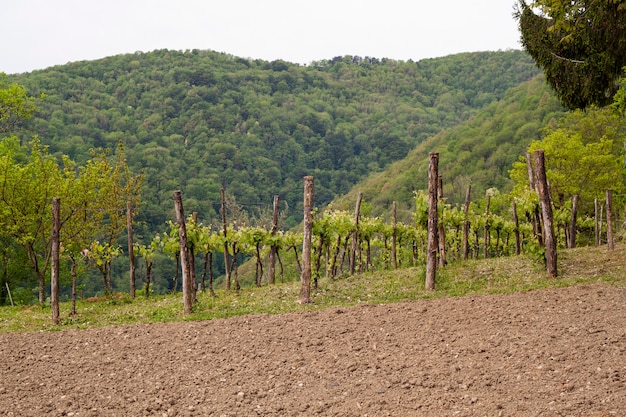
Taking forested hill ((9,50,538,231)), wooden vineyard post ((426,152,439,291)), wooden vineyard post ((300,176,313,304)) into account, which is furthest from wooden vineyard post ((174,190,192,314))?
forested hill ((9,50,538,231))

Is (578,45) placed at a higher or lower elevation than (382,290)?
higher

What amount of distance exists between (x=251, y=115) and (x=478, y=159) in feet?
151

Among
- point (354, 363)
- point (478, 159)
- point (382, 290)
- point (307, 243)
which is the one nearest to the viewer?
point (354, 363)

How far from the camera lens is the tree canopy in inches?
528

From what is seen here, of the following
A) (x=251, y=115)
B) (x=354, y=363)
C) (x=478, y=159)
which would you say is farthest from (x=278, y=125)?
(x=354, y=363)

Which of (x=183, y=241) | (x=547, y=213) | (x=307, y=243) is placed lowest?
(x=307, y=243)

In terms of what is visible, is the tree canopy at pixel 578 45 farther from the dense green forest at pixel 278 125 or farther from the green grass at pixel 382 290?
the dense green forest at pixel 278 125

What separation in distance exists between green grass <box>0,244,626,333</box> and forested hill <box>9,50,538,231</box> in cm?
4798

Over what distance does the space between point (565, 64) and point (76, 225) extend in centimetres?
2218

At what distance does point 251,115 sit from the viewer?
107m

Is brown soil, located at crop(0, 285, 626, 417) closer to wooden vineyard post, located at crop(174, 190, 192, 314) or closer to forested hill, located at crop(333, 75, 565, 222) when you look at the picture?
wooden vineyard post, located at crop(174, 190, 192, 314)

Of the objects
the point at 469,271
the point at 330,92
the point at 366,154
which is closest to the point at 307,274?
the point at 469,271

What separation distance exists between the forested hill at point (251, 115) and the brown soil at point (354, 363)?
2120 inches

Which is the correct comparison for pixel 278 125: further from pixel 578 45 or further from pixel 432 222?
pixel 432 222
